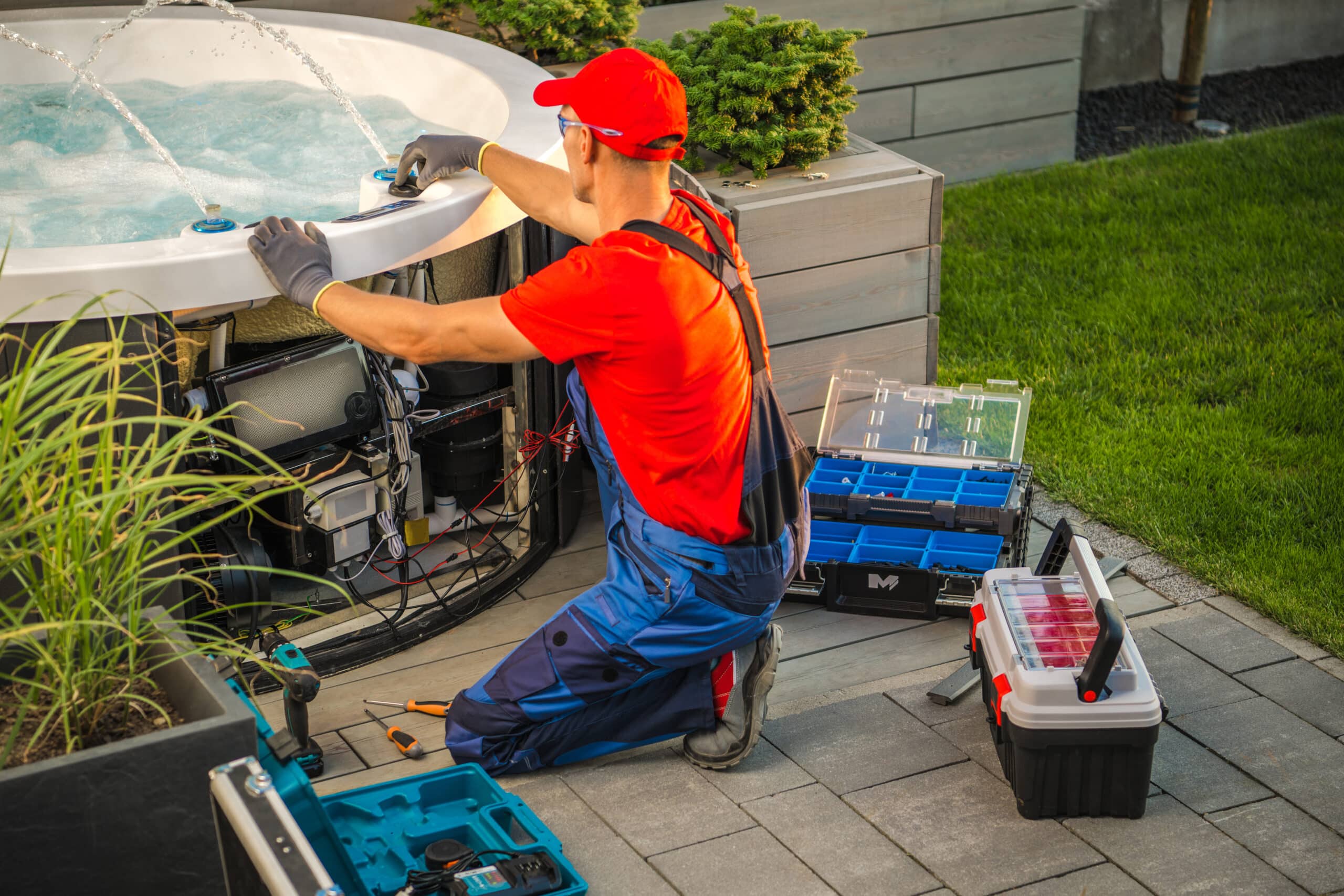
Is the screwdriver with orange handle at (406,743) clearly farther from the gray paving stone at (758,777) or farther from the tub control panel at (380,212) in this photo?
the tub control panel at (380,212)

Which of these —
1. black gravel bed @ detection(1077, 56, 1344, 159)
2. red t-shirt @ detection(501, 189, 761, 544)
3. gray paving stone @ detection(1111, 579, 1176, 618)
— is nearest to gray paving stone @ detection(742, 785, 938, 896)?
red t-shirt @ detection(501, 189, 761, 544)

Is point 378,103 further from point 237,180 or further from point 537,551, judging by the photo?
point 537,551

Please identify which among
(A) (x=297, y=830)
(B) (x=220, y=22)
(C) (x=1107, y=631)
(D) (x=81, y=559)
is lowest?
(C) (x=1107, y=631)

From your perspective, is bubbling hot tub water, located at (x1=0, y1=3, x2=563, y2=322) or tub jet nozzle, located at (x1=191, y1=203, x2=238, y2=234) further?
bubbling hot tub water, located at (x1=0, y1=3, x2=563, y2=322)

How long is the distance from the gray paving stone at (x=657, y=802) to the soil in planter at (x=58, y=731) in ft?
2.86

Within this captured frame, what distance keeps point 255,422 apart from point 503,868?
101cm

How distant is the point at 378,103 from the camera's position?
12.5 ft

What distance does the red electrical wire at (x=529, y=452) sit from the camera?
3049mm

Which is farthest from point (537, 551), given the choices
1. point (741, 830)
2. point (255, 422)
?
point (741, 830)

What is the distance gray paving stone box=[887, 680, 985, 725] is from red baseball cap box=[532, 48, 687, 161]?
115 centimetres

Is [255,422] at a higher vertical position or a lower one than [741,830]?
higher

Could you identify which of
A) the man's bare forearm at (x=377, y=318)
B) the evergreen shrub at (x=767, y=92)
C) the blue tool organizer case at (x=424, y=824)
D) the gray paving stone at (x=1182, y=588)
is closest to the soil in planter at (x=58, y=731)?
the blue tool organizer case at (x=424, y=824)

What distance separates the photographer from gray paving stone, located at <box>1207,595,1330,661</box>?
287 cm

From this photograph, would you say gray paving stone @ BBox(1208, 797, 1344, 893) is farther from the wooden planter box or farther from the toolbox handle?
the wooden planter box
